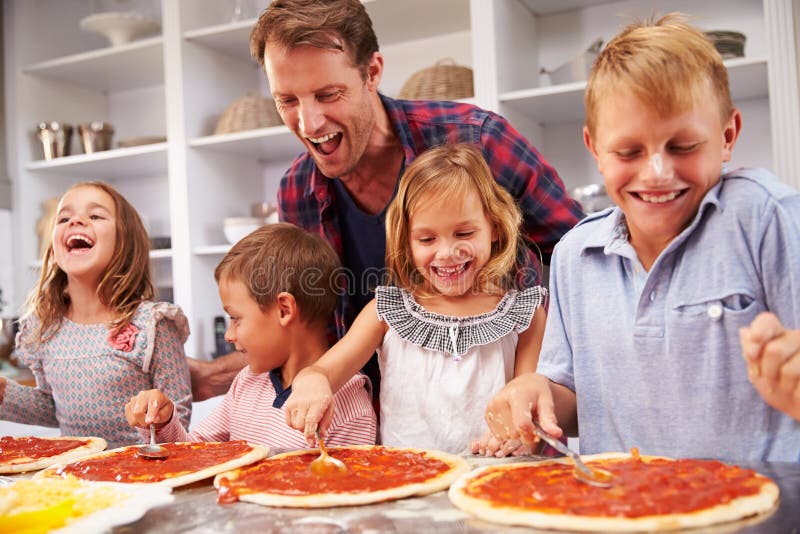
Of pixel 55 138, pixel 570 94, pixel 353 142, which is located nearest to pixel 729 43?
pixel 570 94

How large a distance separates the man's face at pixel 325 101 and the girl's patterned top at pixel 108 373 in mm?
520

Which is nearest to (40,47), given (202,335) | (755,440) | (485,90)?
(202,335)

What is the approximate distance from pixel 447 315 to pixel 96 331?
2.73 ft

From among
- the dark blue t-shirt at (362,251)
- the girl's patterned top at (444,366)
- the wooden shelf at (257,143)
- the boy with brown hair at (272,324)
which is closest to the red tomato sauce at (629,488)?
the girl's patterned top at (444,366)

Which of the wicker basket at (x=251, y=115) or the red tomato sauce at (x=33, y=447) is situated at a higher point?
the wicker basket at (x=251, y=115)

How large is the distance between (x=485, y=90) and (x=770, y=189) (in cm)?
178

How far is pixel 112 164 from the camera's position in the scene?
3648mm

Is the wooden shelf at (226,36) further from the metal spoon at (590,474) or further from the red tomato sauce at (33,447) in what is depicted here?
the metal spoon at (590,474)

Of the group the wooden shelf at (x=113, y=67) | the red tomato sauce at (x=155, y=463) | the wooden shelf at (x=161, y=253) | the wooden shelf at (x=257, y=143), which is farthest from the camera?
the wooden shelf at (x=113, y=67)

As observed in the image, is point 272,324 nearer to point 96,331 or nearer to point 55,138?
point 96,331

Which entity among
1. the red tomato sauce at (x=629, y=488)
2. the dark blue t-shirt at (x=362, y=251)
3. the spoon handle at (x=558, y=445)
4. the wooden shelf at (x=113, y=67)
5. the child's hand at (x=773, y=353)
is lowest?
the red tomato sauce at (x=629, y=488)

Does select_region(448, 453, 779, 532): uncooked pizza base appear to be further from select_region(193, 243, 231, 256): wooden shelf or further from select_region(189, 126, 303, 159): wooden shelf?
select_region(193, 243, 231, 256): wooden shelf

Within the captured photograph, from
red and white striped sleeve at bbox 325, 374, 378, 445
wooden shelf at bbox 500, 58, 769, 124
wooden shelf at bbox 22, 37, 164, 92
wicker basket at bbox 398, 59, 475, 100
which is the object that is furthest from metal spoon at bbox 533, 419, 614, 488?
wooden shelf at bbox 22, 37, 164, 92

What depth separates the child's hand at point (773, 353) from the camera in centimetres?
78
